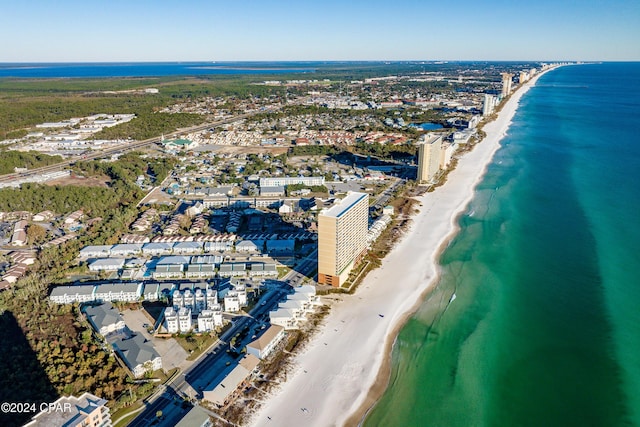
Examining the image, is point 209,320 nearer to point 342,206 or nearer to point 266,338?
point 266,338

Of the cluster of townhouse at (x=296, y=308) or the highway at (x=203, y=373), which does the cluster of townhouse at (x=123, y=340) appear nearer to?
the highway at (x=203, y=373)

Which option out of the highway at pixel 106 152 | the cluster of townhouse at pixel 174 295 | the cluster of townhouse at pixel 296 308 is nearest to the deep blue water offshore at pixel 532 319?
the cluster of townhouse at pixel 296 308

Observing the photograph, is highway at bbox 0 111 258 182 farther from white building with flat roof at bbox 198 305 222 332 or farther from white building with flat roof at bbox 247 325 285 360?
white building with flat roof at bbox 247 325 285 360

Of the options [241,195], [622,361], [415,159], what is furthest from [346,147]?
[622,361]

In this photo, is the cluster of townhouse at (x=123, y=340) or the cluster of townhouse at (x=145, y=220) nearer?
the cluster of townhouse at (x=123, y=340)

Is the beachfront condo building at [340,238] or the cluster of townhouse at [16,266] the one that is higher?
the beachfront condo building at [340,238]

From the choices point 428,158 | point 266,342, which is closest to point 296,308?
point 266,342
